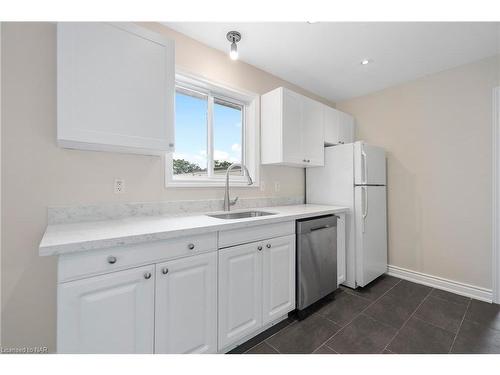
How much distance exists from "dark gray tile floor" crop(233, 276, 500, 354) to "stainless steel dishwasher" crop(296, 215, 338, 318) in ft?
0.56

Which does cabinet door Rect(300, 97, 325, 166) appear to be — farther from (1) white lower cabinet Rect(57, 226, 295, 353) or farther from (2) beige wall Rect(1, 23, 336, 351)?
(2) beige wall Rect(1, 23, 336, 351)

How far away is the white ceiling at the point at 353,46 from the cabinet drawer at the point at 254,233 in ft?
5.36

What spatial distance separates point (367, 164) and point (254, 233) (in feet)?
5.51

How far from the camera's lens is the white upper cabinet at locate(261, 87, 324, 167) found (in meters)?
2.33

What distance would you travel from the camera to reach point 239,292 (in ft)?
4.87

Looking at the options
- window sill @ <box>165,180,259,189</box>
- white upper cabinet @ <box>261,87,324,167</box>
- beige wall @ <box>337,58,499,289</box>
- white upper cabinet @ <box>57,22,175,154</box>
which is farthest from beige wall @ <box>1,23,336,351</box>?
beige wall @ <box>337,58,499,289</box>

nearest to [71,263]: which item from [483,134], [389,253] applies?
[389,253]

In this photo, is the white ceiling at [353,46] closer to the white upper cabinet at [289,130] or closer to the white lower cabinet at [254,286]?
the white upper cabinet at [289,130]

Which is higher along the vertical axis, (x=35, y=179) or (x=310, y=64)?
(x=310, y=64)

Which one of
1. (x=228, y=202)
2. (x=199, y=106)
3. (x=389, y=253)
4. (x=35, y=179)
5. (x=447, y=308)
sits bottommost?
(x=447, y=308)

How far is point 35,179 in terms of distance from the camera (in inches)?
52.4

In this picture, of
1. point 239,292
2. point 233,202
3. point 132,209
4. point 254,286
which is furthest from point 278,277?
point 132,209
